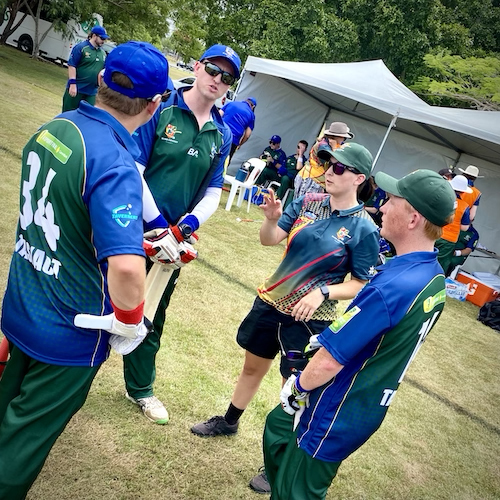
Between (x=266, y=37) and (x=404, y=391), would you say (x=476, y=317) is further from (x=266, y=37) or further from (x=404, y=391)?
(x=266, y=37)

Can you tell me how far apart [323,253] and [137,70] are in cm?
154

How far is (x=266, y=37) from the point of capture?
22891 mm

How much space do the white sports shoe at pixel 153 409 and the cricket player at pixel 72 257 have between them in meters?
1.47

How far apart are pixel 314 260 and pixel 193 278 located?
3470 mm

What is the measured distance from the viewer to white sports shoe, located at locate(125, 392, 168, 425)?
136 inches

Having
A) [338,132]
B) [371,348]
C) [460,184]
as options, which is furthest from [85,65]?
[371,348]

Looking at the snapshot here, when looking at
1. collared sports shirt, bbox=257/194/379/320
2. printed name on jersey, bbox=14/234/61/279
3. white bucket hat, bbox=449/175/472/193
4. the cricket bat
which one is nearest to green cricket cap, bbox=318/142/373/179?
collared sports shirt, bbox=257/194/379/320

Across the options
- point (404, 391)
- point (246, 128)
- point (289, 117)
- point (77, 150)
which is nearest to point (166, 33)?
point (289, 117)

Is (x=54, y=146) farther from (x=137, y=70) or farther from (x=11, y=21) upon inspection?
(x=11, y=21)

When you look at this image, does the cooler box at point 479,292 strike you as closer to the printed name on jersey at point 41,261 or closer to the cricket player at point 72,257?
the cricket player at point 72,257

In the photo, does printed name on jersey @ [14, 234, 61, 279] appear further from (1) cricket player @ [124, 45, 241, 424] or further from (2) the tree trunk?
(2) the tree trunk

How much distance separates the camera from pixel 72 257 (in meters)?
1.84

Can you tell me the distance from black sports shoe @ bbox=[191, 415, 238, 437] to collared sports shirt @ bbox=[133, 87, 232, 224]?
1407 millimetres

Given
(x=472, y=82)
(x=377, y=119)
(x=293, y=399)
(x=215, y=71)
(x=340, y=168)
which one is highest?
(x=472, y=82)
